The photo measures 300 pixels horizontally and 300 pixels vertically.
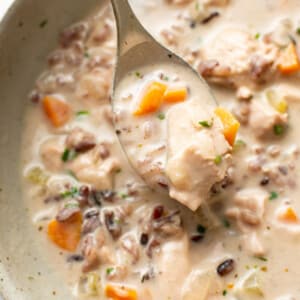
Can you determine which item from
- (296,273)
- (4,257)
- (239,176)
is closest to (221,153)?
(239,176)

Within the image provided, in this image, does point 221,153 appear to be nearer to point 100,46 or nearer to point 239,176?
point 239,176

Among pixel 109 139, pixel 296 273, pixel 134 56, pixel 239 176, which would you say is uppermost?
pixel 134 56

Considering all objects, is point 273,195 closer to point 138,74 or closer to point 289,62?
point 289,62

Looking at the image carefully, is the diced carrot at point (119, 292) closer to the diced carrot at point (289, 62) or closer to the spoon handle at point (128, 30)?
the spoon handle at point (128, 30)

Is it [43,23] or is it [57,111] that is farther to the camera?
[43,23]

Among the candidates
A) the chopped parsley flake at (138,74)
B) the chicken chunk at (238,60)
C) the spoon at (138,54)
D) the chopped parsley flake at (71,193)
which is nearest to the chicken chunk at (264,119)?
the chicken chunk at (238,60)

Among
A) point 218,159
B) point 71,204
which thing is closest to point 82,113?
point 71,204

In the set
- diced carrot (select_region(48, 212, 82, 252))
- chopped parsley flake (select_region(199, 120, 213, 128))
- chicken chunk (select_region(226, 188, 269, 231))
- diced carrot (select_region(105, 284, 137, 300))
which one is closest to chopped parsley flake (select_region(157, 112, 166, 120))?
chopped parsley flake (select_region(199, 120, 213, 128))
